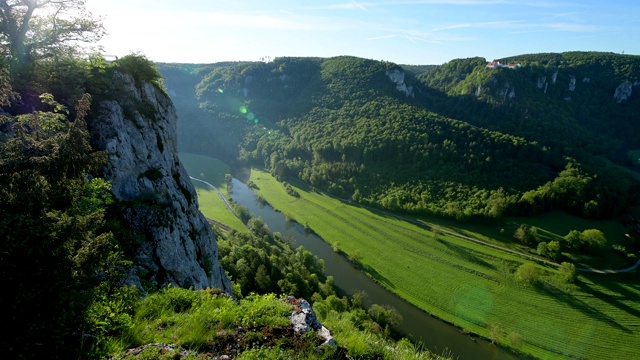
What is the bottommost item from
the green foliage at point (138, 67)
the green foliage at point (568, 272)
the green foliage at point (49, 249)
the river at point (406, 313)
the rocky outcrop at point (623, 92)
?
the river at point (406, 313)

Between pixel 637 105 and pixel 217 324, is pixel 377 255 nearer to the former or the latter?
pixel 217 324

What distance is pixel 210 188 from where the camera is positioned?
8681cm

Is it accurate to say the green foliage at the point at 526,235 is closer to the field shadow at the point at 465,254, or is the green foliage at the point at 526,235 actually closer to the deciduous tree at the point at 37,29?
the field shadow at the point at 465,254

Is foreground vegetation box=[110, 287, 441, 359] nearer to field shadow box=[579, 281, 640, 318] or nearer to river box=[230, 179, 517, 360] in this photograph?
river box=[230, 179, 517, 360]

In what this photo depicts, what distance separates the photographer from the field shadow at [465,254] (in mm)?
51125

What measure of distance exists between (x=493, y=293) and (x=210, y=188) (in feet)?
237

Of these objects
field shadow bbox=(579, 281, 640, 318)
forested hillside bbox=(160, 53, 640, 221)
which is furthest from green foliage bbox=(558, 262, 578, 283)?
forested hillside bbox=(160, 53, 640, 221)

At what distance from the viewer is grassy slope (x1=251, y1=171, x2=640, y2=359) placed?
37.5 meters

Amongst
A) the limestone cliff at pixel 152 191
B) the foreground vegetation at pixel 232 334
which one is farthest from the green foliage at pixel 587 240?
the foreground vegetation at pixel 232 334

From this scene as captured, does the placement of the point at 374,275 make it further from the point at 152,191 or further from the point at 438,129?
the point at 438,129

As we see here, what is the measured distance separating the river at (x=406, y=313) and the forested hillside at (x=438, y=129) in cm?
2009

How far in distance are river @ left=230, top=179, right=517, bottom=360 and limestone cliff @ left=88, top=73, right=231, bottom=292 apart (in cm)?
1820

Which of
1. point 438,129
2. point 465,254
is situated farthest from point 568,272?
point 438,129

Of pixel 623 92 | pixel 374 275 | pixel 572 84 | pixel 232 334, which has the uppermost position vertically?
pixel 572 84
